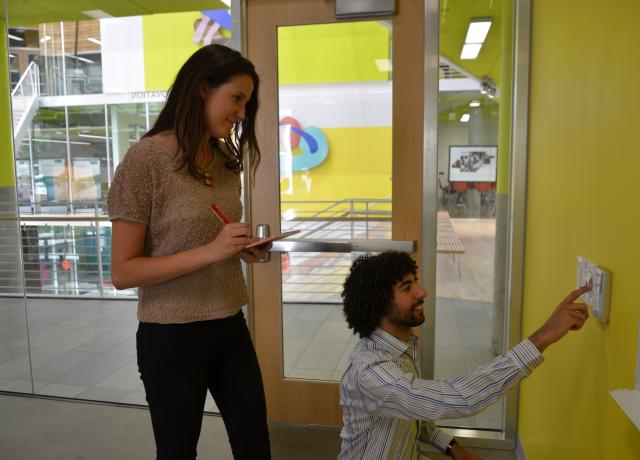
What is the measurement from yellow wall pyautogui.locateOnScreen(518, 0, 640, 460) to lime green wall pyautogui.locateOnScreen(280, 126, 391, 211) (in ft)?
2.39

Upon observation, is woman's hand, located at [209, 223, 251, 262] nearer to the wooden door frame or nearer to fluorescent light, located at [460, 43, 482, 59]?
the wooden door frame

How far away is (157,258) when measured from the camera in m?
1.25

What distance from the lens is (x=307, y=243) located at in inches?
102

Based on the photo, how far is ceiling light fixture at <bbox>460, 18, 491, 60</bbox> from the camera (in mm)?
2447

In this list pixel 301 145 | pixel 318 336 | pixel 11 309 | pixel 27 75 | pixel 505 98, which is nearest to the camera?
pixel 505 98

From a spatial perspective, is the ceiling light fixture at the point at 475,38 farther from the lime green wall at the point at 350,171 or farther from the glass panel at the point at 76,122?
the glass panel at the point at 76,122

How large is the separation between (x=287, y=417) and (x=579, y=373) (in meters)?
1.73

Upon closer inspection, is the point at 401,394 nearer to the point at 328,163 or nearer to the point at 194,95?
the point at 194,95

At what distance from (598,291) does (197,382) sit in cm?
103

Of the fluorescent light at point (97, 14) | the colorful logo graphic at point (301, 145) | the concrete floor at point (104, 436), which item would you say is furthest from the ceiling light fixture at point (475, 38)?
the fluorescent light at point (97, 14)

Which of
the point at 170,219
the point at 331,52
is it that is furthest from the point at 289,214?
the point at 170,219

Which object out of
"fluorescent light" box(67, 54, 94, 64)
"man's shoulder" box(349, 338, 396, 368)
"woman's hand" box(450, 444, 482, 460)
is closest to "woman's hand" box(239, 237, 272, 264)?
"man's shoulder" box(349, 338, 396, 368)

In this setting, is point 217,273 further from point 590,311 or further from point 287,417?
point 287,417

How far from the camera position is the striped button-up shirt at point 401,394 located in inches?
42.4
